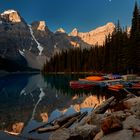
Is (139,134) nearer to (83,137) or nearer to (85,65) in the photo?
(83,137)

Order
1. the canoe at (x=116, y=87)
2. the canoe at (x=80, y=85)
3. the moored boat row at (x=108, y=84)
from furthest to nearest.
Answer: the canoe at (x=80, y=85) → the moored boat row at (x=108, y=84) → the canoe at (x=116, y=87)

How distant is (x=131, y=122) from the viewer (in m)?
14.7

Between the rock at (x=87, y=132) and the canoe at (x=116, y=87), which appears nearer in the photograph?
the rock at (x=87, y=132)

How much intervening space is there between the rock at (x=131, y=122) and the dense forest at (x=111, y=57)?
6258 centimetres

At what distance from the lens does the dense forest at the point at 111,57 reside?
79.6 meters

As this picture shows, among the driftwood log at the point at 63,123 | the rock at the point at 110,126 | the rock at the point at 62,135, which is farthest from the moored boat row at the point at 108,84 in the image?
the rock at the point at 110,126

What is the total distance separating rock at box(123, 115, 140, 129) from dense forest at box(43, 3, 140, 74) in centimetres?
6258

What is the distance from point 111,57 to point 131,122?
315 ft

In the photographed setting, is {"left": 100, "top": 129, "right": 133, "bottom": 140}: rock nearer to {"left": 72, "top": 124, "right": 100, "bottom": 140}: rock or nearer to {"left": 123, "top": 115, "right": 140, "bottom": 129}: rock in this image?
{"left": 123, "top": 115, "right": 140, "bottom": 129}: rock

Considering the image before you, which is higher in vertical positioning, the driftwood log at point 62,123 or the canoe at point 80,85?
the canoe at point 80,85

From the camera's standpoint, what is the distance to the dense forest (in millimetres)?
79625

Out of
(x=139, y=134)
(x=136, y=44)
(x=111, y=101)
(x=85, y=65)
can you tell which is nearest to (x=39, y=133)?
(x=139, y=134)

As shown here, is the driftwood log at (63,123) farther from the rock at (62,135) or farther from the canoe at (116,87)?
the canoe at (116,87)

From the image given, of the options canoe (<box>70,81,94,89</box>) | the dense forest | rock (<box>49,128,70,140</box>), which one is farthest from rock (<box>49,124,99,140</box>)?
the dense forest
